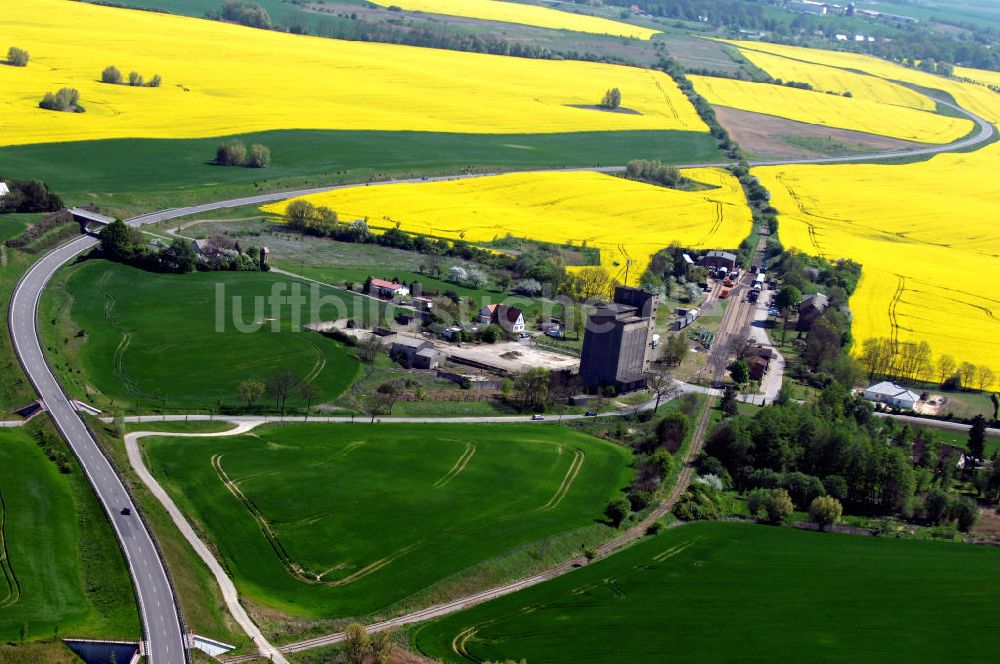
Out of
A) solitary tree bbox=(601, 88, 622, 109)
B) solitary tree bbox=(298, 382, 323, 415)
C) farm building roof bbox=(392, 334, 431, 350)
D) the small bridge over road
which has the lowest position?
solitary tree bbox=(298, 382, 323, 415)

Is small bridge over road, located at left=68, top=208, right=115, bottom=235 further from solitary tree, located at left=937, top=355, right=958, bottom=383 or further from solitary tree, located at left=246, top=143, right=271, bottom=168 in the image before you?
solitary tree, located at left=937, top=355, right=958, bottom=383

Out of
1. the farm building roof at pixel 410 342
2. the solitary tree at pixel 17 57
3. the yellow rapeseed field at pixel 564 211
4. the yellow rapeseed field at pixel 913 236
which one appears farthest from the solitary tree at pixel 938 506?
the solitary tree at pixel 17 57

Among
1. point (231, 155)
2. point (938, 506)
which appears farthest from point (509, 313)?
point (231, 155)

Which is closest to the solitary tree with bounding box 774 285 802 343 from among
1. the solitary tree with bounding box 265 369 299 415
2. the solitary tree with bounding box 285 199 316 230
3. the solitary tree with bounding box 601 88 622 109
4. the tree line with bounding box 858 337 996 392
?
the tree line with bounding box 858 337 996 392

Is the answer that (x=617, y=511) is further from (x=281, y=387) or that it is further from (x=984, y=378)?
(x=984, y=378)

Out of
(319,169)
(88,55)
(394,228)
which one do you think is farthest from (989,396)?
(88,55)

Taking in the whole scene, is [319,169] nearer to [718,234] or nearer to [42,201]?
[42,201]

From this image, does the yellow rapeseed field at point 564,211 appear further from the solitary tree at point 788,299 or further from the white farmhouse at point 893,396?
the white farmhouse at point 893,396

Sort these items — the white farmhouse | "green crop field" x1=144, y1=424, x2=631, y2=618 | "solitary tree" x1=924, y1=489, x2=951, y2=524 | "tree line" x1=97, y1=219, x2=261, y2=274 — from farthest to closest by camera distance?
"tree line" x1=97, y1=219, x2=261, y2=274 → the white farmhouse → "solitary tree" x1=924, y1=489, x2=951, y2=524 → "green crop field" x1=144, y1=424, x2=631, y2=618

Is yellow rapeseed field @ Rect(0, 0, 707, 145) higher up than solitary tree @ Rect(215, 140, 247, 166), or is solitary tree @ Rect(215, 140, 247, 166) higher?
yellow rapeseed field @ Rect(0, 0, 707, 145)
